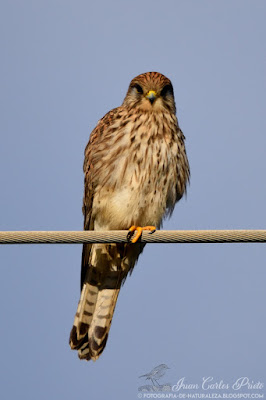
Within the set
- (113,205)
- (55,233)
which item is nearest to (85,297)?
(113,205)

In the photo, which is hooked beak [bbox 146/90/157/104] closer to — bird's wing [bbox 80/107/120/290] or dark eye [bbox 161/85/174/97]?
dark eye [bbox 161/85/174/97]

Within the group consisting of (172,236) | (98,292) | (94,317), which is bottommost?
(94,317)

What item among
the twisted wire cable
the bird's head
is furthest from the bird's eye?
the twisted wire cable

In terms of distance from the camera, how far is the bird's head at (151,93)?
5945mm

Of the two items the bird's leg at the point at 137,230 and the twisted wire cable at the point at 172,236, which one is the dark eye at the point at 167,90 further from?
the twisted wire cable at the point at 172,236

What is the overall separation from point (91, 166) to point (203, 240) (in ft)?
6.41

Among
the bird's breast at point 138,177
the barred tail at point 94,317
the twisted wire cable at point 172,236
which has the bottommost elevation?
the barred tail at point 94,317

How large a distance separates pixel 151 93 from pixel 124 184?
816mm

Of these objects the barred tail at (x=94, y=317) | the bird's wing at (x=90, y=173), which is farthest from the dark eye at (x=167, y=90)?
the barred tail at (x=94, y=317)

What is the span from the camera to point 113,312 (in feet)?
20.0

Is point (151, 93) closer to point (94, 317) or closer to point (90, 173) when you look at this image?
point (90, 173)

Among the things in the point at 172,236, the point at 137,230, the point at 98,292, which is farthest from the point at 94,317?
the point at 172,236

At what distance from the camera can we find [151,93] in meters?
5.96

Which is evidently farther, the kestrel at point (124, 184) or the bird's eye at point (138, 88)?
the bird's eye at point (138, 88)
